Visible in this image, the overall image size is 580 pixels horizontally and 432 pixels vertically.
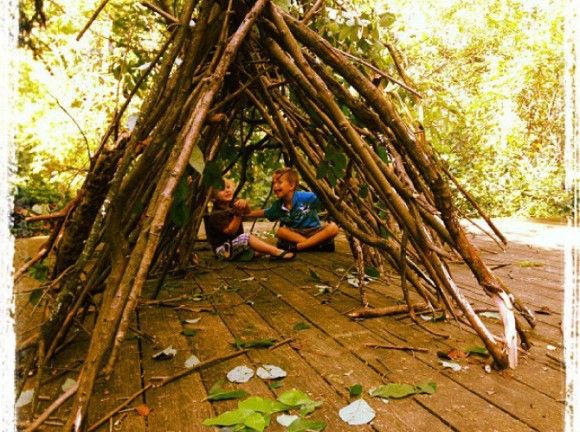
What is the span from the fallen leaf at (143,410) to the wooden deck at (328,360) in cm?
1

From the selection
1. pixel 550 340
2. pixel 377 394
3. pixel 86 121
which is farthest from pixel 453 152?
pixel 377 394

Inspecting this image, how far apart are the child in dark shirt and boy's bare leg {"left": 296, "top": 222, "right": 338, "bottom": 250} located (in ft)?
0.57

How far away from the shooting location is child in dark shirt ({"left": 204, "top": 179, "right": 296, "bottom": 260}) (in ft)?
12.0

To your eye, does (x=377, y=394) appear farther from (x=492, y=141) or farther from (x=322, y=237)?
(x=492, y=141)

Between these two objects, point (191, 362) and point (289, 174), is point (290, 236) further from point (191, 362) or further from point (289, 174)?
point (191, 362)

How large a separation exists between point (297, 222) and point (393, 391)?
2606mm

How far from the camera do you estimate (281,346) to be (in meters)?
1.79

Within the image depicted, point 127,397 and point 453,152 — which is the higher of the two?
point 453,152

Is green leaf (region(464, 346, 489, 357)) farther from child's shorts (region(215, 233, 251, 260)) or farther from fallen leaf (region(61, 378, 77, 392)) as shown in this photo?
child's shorts (region(215, 233, 251, 260))

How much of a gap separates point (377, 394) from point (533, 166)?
8086mm

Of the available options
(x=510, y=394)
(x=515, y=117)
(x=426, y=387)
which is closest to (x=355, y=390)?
(x=426, y=387)

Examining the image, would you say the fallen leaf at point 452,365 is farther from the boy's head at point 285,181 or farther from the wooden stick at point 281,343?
the boy's head at point 285,181

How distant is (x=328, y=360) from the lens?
64.7 inches

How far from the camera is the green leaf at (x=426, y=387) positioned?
1385mm
